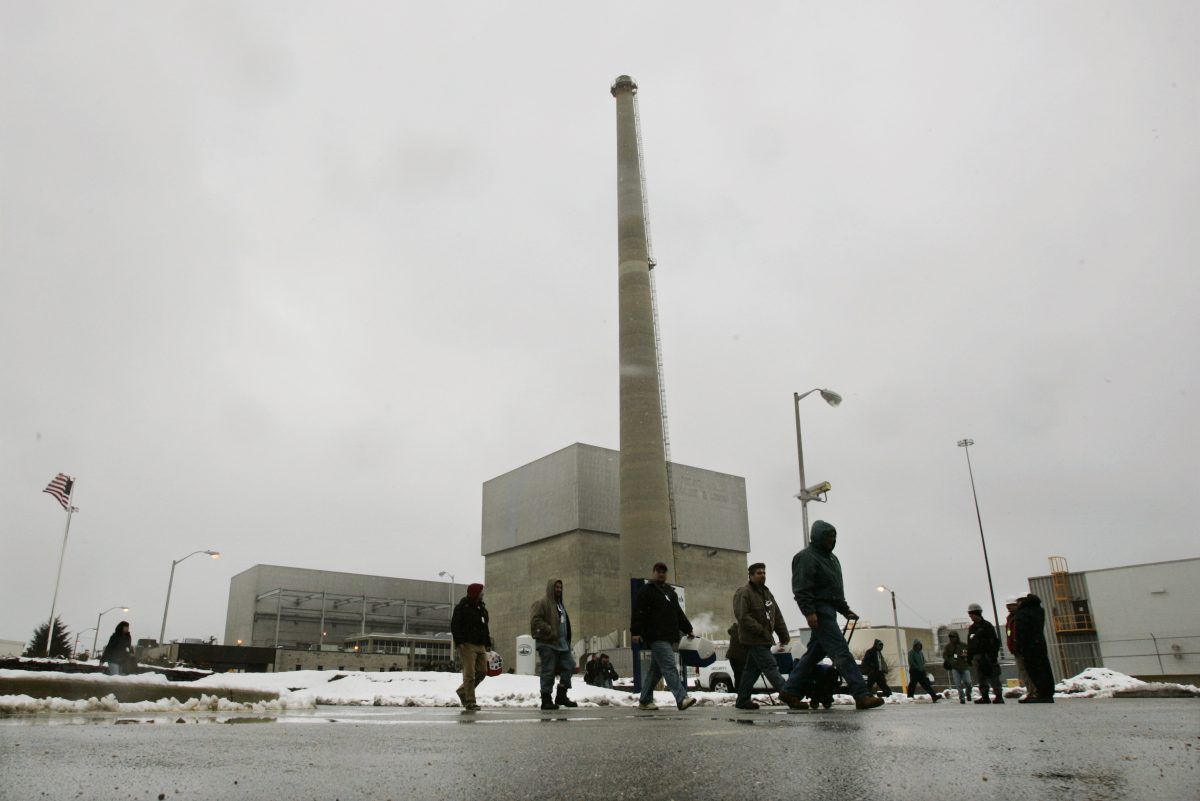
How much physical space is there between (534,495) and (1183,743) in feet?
201

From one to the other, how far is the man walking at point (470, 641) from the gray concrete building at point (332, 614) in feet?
197

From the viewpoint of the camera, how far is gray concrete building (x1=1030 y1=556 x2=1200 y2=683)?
88.5 feet

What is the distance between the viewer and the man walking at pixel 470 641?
10.7m

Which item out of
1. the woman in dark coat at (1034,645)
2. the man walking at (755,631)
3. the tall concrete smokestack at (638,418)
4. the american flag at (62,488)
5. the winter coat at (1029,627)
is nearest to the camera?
the man walking at (755,631)

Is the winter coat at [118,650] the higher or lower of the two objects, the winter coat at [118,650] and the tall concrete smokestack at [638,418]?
the lower

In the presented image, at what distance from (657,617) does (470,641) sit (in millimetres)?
2545

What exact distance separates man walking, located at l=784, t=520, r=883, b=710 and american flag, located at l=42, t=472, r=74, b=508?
117 feet

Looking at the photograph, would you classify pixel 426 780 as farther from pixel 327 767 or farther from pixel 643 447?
pixel 643 447

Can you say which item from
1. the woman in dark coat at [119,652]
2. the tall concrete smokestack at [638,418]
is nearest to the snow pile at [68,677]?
the woman in dark coat at [119,652]

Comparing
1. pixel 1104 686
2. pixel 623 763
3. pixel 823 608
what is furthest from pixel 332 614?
pixel 623 763

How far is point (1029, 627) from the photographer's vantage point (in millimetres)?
12328

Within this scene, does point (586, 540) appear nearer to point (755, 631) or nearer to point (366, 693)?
point (366, 693)

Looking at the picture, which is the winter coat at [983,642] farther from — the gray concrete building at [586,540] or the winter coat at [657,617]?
the gray concrete building at [586,540]

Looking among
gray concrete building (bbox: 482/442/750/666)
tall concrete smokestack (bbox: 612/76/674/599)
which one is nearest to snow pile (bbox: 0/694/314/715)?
tall concrete smokestack (bbox: 612/76/674/599)
